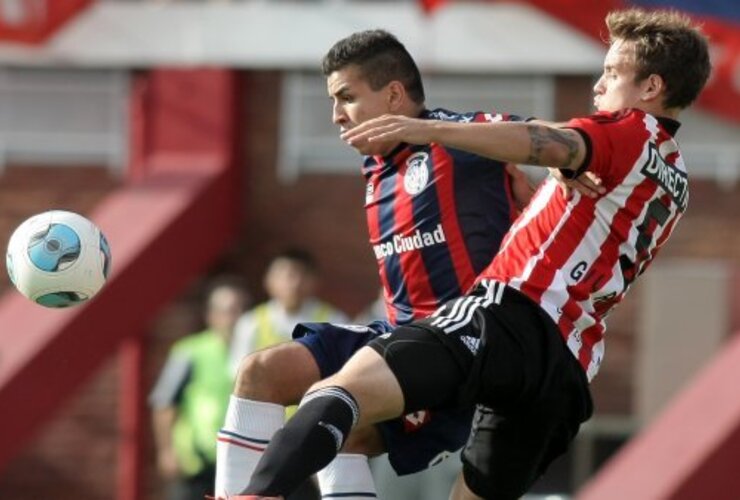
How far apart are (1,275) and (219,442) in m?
7.70

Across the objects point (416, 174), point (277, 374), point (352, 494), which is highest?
point (416, 174)

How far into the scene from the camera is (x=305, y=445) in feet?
20.1

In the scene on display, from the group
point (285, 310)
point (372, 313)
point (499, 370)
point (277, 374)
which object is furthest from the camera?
point (372, 313)

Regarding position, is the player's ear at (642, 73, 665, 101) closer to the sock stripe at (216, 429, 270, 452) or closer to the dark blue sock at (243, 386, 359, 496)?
the dark blue sock at (243, 386, 359, 496)

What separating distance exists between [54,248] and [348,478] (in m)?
1.34

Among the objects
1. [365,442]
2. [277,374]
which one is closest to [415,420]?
[365,442]

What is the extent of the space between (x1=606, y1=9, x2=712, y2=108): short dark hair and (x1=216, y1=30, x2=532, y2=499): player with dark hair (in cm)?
60

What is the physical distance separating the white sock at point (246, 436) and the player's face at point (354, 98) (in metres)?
1.00

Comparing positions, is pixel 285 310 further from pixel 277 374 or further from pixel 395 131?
pixel 395 131

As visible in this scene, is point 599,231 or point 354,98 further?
point 354,98

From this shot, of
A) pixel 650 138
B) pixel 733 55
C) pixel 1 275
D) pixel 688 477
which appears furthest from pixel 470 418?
pixel 1 275

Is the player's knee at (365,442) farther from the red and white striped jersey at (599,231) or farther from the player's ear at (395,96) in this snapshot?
the player's ear at (395,96)

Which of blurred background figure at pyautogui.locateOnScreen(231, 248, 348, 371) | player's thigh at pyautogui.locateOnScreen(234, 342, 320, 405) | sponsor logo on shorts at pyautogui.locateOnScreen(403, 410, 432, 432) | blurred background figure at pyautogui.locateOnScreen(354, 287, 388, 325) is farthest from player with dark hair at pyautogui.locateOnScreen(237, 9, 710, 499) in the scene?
blurred background figure at pyautogui.locateOnScreen(231, 248, 348, 371)

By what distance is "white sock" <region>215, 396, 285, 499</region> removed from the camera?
681cm
